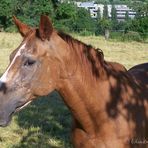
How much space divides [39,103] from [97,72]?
4559 millimetres

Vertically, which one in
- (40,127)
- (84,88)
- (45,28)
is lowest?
(40,127)

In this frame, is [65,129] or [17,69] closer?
[17,69]

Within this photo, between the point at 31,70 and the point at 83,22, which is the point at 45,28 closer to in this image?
the point at 31,70

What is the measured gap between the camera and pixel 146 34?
918 inches

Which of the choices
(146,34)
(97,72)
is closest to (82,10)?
(146,34)

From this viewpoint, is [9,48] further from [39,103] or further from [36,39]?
[36,39]

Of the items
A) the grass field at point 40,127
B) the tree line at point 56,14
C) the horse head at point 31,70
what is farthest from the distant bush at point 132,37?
the horse head at point 31,70

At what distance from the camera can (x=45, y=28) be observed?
110 inches

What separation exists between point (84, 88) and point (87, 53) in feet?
0.89

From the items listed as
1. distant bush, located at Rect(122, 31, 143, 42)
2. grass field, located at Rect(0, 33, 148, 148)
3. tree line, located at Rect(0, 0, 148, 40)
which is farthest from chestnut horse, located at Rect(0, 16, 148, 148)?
tree line, located at Rect(0, 0, 148, 40)

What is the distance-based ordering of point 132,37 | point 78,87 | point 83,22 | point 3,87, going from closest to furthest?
point 3,87, point 78,87, point 132,37, point 83,22

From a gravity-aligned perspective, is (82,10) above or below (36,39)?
below

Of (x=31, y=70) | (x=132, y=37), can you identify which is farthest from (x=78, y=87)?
(x=132, y=37)

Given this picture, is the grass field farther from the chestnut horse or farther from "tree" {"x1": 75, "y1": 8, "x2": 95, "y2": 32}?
"tree" {"x1": 75, "y1": 8, "x2": 95, "y2": 32}
